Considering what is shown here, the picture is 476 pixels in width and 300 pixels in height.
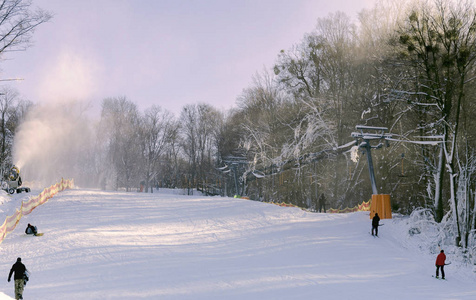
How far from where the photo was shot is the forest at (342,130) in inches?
862

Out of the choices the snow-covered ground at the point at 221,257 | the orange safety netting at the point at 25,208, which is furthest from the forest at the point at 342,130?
the orange safety netting at the point at 25,208

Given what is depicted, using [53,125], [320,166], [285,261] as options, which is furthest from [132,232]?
[53,125]

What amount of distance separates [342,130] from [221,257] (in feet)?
71.0

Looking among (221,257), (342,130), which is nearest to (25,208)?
(221,257)

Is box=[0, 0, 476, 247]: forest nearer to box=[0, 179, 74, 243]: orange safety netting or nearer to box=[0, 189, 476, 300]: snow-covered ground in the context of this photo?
box=[0, 189, 476, 300]: snow-covered ground

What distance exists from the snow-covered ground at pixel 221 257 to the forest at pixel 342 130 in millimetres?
5370

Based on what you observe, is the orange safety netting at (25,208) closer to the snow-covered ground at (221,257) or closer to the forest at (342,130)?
the snow-covered ground at (221,257)

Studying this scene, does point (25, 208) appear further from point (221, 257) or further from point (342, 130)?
point (342, 130)

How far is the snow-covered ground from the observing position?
44.1 feet

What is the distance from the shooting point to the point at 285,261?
17.5 metres

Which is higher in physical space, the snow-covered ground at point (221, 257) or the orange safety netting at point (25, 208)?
the orange safety netting at point (25, 208)

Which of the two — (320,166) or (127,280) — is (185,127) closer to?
(320,166)

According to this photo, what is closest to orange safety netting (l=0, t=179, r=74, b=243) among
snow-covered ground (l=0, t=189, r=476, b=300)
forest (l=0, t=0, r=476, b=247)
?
snow-covered ground (l=0, t=189, r=476, b=300)

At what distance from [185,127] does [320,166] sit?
34350 millimetres
